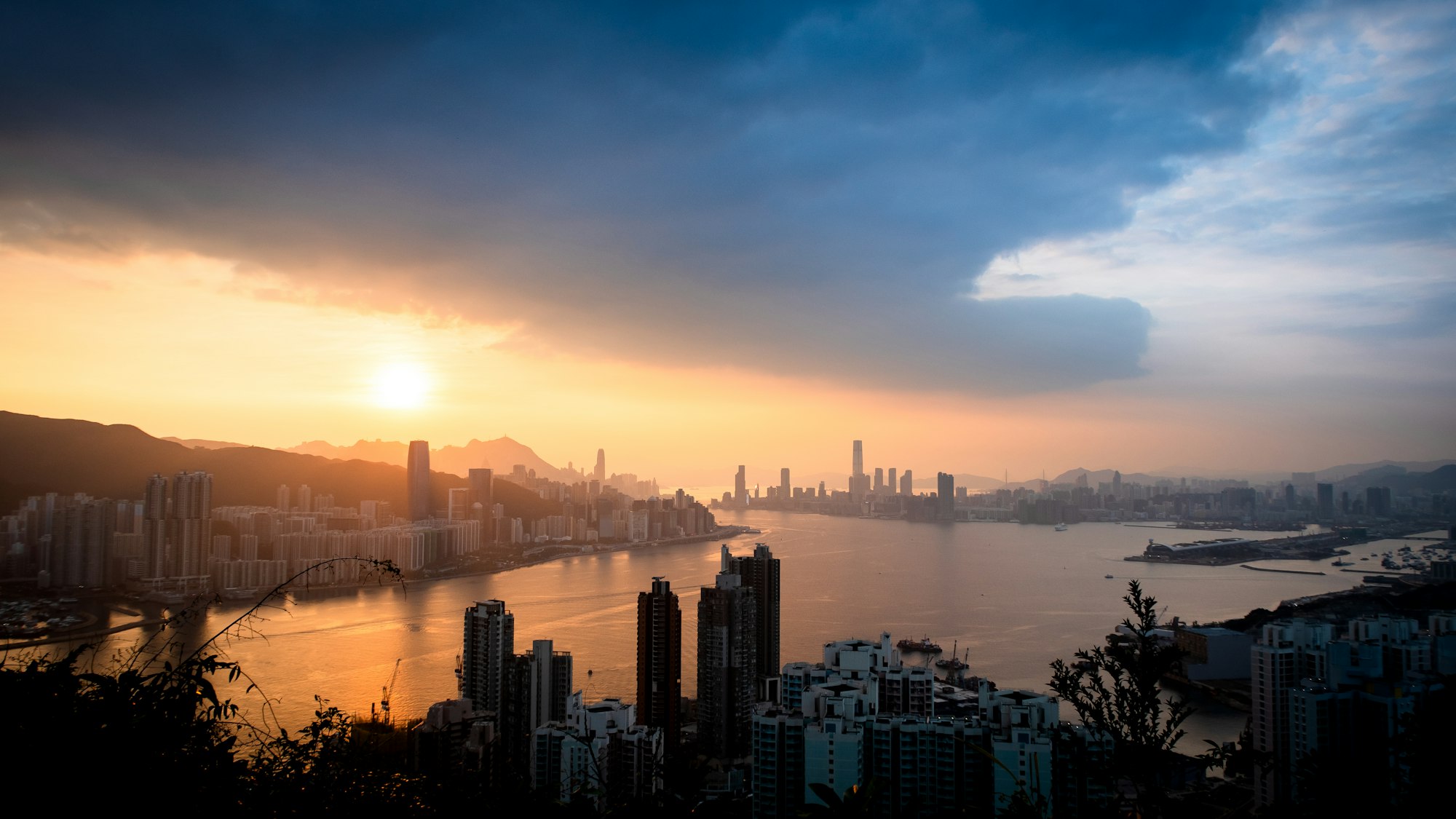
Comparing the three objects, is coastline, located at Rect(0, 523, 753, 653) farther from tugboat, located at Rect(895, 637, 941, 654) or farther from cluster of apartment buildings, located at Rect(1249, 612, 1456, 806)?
tugboat, located at Rect(895, 637, 941, 654)

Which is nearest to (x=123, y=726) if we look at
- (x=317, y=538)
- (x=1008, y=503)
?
(x=317, y=538)

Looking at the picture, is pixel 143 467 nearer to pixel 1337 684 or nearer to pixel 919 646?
pixel 919 646

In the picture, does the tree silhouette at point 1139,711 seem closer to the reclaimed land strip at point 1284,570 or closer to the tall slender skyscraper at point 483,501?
the reclaimed land strip at point 1284,570

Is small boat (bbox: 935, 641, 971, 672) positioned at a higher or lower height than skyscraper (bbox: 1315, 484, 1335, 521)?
lower

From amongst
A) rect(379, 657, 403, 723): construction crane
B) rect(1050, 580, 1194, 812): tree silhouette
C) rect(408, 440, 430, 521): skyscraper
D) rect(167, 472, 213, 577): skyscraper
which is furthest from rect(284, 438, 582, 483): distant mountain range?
rect(1050, 580, 1194, 812): tree silhouette

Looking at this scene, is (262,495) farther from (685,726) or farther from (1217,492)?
(1217,492)
